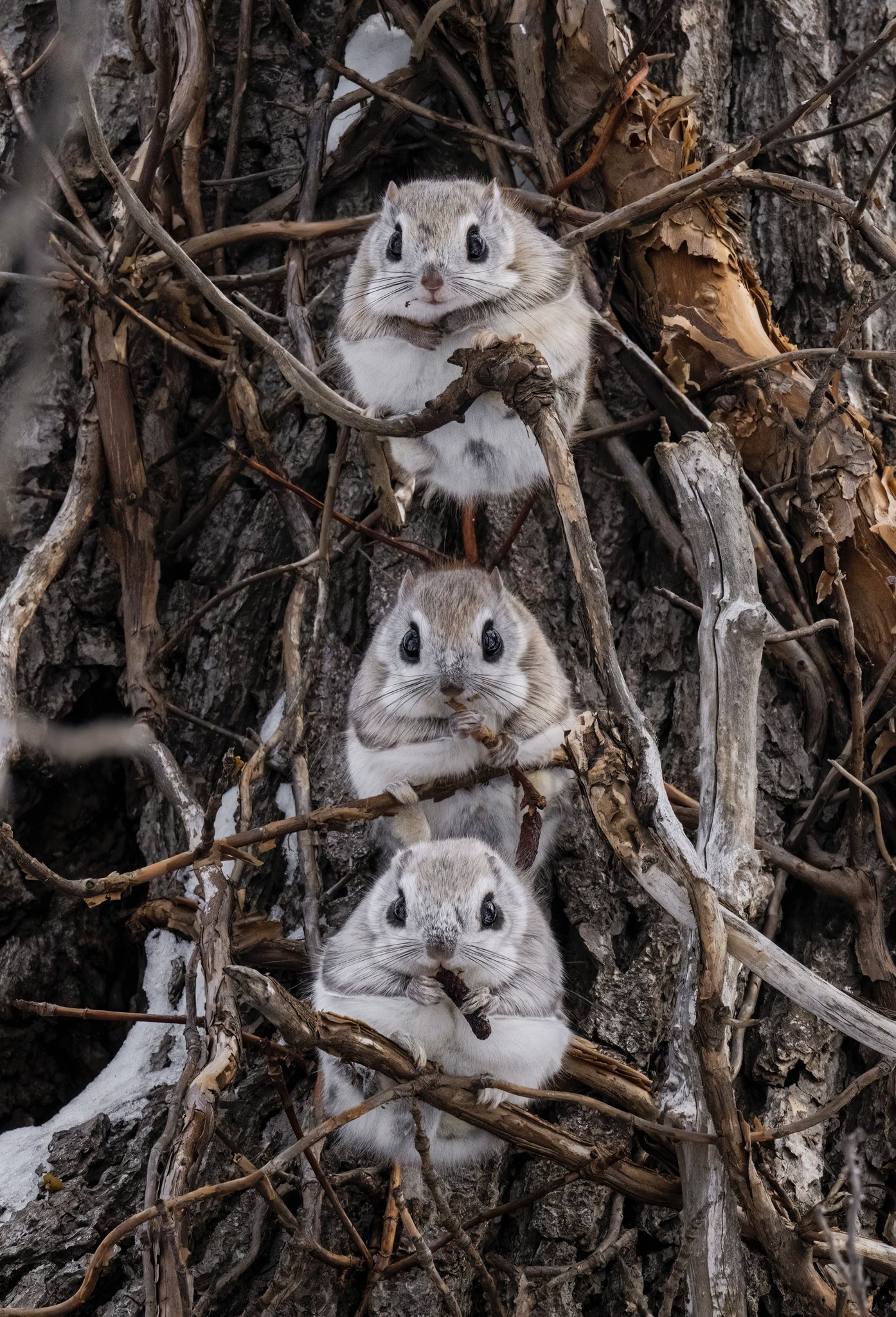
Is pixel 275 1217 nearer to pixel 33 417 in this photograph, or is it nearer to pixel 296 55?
pixel 33 417

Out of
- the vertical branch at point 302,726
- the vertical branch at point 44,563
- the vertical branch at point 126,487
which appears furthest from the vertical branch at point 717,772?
the vertical branch at point 44,563

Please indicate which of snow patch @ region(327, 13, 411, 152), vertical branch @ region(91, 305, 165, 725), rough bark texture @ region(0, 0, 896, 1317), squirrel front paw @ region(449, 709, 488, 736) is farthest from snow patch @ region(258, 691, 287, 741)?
snow patch @ region(327, 13, 411, 152)

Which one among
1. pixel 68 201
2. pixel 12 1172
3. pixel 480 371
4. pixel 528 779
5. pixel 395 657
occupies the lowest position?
pixel 12 1172

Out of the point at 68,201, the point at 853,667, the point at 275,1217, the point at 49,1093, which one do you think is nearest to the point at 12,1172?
the point at 49,1093

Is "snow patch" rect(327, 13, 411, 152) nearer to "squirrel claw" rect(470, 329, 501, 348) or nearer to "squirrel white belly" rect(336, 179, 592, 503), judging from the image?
"squirrel white belly" rect(336, 179, 592, 503)

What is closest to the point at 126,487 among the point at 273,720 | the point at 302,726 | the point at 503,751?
the point at 273,720
